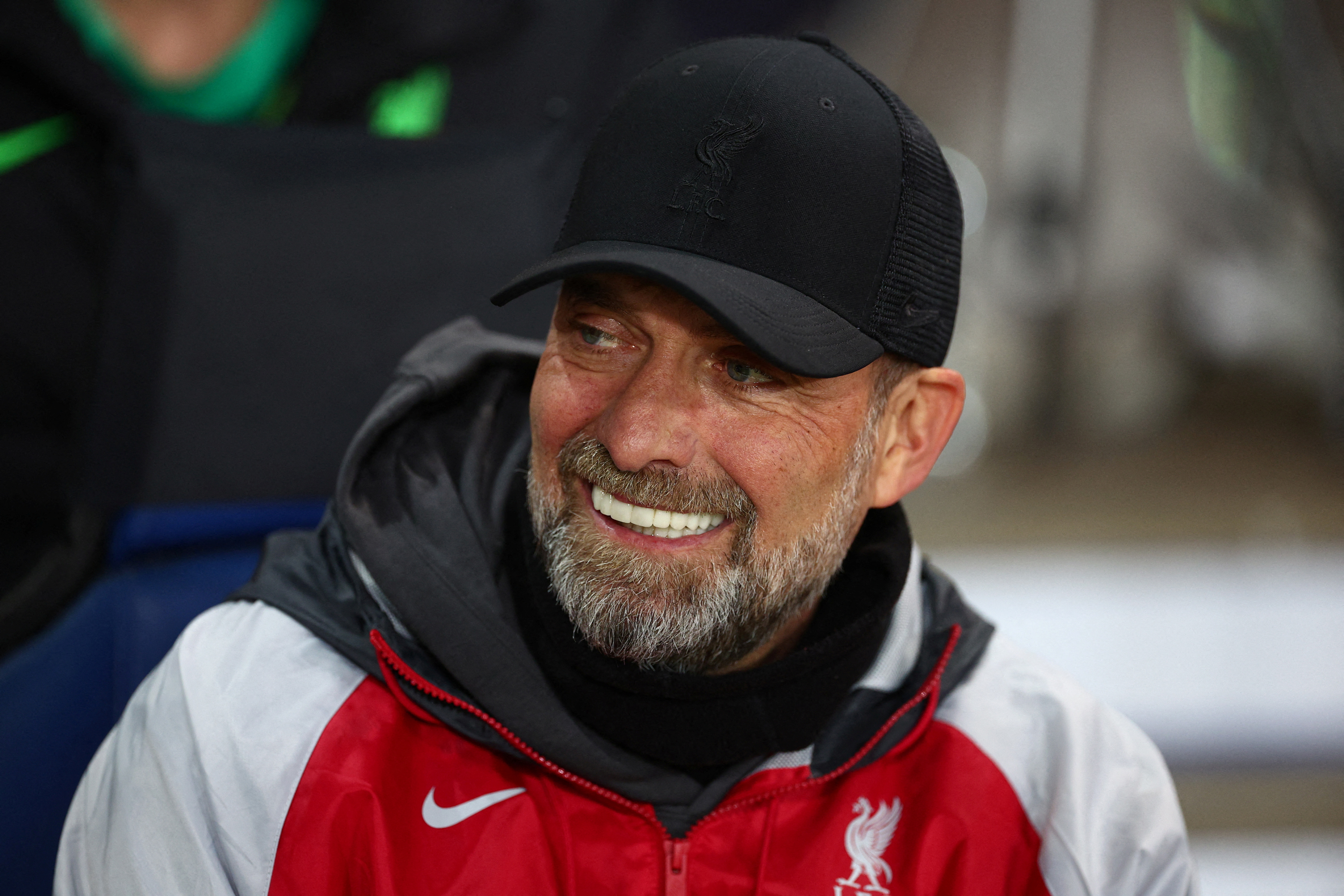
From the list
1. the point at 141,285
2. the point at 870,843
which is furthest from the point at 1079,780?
the point at 141,285

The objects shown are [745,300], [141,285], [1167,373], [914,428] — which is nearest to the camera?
[745,300]

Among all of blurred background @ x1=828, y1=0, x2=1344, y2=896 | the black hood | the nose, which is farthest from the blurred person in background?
blurred background @ x1=828, y1=0, x2=1344, y2=896

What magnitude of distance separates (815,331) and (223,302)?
0.70 m

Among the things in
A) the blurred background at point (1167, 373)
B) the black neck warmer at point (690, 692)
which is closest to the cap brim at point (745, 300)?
the black neck warmer at point (690, 692)

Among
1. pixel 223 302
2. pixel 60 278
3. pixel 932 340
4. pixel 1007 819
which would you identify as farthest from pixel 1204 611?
pixel 60 278

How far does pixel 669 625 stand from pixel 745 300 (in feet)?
0.81

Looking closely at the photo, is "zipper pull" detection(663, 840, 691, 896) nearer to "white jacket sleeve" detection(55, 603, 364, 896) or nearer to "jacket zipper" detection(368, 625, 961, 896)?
"jacket zipper" detection(368, 625, 961, 896)

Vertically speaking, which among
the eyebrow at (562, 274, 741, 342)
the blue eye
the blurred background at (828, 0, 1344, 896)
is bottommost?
the blurred background at (828, 0, 1344, 896)

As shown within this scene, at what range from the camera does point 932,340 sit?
3.01 feet

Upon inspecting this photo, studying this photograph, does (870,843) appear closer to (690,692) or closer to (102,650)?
(690,692)

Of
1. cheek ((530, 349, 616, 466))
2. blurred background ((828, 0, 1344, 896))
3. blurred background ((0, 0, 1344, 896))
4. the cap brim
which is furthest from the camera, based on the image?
blurred background ((828, 0, 1344, 896))

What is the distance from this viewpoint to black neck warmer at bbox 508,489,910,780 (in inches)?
34.2

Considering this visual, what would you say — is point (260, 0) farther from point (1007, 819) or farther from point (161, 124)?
point (1007, 819)

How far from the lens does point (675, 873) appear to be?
0.90 meters
